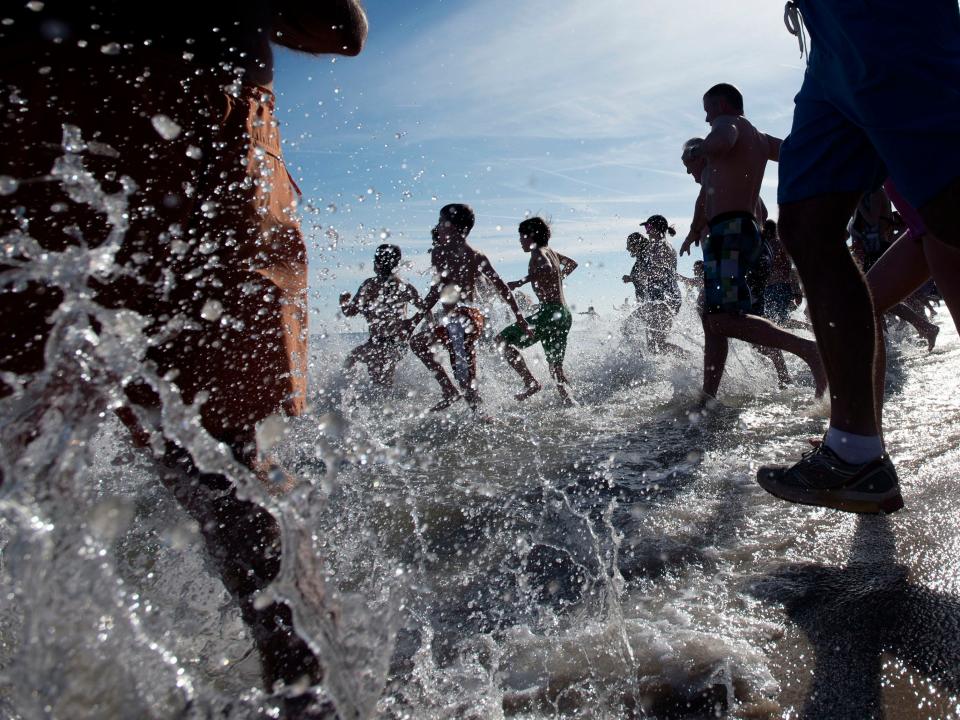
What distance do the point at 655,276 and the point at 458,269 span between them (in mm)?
3544

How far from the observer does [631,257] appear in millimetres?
9703

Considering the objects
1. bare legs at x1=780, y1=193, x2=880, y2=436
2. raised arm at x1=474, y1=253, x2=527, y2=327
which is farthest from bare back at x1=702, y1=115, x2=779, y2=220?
raised arm at x1=474, y1=253, x2=527, y2=327

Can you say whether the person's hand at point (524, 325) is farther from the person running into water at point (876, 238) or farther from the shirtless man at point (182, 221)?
the shirtless man at point (182, 221)

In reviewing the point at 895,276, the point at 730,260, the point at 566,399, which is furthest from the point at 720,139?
the point at 566,399

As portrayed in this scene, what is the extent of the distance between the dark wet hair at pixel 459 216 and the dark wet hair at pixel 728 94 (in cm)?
267

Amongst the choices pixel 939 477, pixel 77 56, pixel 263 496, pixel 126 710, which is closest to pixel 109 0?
pixel 77 56

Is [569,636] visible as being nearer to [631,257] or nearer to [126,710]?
[126,710]

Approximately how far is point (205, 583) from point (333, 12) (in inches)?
57.5

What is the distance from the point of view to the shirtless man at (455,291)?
21.2 ft

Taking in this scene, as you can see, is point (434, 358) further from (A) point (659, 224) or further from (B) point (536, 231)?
(A) point (659, 224)

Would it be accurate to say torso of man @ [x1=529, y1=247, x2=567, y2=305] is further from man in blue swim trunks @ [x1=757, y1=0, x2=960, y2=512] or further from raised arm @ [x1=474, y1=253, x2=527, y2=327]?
man in blue swim trunks @ [x1=757, y1=0, x2=960, y2=512]

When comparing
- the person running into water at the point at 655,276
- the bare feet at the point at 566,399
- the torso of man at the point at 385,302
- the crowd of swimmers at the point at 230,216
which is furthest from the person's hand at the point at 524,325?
the crowd of swimmers at the point at 230,216

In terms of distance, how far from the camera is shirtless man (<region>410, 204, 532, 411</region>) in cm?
647

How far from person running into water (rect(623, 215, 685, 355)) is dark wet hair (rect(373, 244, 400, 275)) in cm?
314
